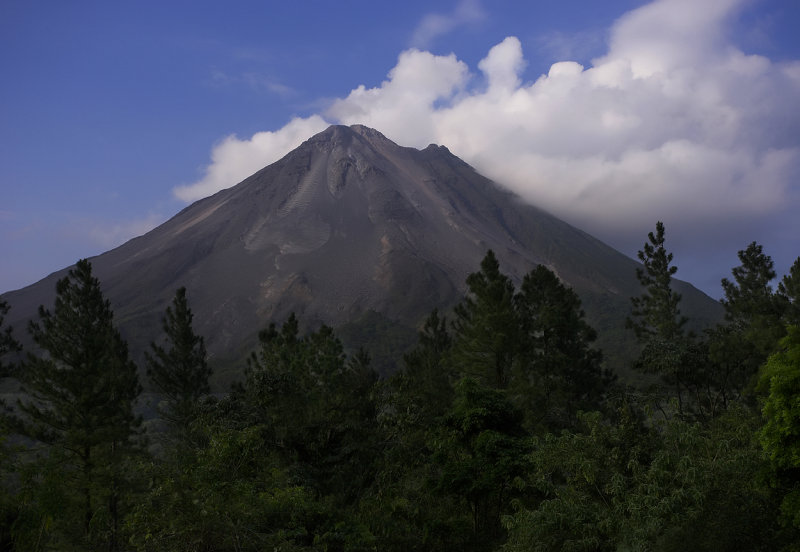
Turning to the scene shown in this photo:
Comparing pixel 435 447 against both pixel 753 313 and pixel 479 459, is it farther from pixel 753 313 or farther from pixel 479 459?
pixel 753 313

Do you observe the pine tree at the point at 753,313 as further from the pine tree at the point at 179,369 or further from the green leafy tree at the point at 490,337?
the pine tree at the point at 179,369

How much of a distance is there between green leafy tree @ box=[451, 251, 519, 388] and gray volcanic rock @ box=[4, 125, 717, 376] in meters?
93.8

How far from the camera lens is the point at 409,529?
13430mm

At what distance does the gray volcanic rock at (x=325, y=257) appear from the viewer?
422ft

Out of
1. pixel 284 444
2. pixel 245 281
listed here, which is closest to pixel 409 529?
pixel 284 444

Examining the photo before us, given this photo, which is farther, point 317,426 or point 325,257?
point 325,257

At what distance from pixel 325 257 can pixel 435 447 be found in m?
136

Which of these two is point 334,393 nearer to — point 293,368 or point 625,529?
point 293,368

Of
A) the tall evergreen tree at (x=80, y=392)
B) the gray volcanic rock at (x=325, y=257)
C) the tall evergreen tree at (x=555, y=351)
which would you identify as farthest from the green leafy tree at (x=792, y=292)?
the gray volcanic rock at (x=325, y=257)

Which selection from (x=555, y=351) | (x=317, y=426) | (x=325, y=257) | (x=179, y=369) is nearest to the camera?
(x=317, y=426)

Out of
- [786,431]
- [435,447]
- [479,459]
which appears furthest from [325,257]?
[786,431]

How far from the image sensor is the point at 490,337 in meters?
23.8

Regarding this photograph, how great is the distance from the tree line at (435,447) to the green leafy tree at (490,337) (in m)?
0.12

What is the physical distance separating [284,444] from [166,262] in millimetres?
142307
